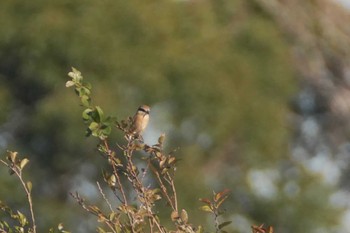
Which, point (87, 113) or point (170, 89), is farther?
point (170, 89)

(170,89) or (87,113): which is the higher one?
(170,89)

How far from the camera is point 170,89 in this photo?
18.9 meters

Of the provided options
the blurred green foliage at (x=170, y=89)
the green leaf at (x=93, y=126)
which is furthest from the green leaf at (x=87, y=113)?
the blurred green foliage at (x=170, y=89)

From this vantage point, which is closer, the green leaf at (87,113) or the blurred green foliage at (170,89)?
the green leaf at (87,113)

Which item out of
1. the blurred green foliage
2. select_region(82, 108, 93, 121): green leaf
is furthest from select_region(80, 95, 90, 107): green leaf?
the blurred green foliage

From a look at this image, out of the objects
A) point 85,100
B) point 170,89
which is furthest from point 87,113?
point 170,89

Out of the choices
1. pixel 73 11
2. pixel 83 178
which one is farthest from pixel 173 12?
pixel 83 178

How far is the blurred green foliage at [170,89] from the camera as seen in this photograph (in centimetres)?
1833

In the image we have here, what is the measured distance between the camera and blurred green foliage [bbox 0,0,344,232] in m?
18.3

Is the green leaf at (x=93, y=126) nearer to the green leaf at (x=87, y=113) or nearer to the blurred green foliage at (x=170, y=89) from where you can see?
the green leaf at (x=87, y=113)

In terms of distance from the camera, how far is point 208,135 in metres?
19.1

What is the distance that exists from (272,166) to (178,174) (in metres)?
1.61

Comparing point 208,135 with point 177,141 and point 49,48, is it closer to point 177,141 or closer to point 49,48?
point 177,141

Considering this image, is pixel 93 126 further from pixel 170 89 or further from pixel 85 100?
pixel 170 89
